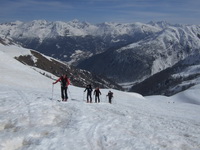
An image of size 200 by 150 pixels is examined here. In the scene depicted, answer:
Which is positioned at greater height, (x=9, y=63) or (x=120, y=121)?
(x=9, y=63)

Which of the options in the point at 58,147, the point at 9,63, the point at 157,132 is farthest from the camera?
the point at 9,63

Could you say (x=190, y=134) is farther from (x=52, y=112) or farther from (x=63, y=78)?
(x=63, y=78)

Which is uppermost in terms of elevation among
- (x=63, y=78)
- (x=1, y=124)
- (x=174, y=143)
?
(x=63, y=78)

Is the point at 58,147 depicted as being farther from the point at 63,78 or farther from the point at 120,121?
the point at 63,78

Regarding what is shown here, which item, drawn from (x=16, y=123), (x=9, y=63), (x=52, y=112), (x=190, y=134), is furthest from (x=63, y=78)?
(x=9, y=63)

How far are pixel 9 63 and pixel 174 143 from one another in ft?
195

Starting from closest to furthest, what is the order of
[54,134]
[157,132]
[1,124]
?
1. [54,134]
2. [1,124]
3. [157,132]

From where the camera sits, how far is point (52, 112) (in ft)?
68.7

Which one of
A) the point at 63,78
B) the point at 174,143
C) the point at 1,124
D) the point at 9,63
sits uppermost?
the point at 9,63

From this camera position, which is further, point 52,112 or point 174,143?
point 52,112

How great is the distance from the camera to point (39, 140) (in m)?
15.5

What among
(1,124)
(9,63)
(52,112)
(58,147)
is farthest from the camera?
(9,63)

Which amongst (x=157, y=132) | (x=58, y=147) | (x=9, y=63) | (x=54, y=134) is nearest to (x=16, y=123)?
(x=54, y=134)

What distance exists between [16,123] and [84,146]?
5.46 metres
